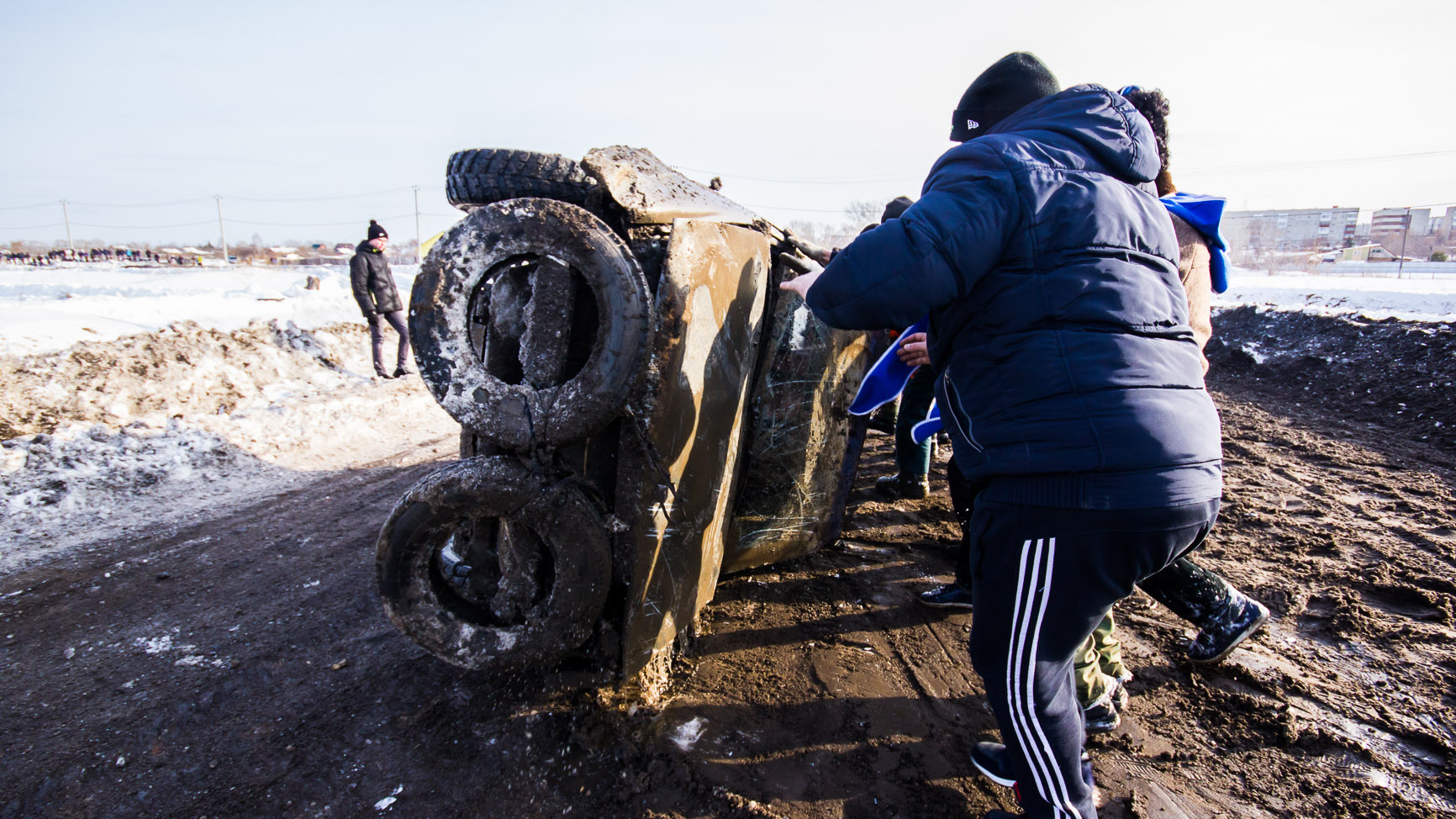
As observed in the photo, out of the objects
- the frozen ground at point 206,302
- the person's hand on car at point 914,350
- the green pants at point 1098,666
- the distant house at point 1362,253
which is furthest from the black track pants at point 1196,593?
the distant house at point 1362,253

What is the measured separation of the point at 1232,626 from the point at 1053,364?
5.91 ft

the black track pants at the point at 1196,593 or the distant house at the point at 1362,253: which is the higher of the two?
the distant house at the point at 1362,253

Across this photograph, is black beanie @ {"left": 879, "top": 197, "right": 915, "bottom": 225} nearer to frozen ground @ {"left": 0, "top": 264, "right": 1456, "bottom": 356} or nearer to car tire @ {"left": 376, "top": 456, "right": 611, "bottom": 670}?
car tire @ {"left": 376, "top": 456, "right": 611, "bottom": 670}

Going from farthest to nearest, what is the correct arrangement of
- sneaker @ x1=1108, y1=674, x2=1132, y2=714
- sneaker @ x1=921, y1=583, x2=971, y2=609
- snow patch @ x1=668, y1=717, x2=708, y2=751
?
sneaker @ x1=921, y1=583, x2=971, y2=609, sneaker @ x1=1108, y1=674, x2=1132, y2=714, snow patch @ x1=668, y1=717, x2=708, y2=751

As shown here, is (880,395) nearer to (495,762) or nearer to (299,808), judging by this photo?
(495,762)

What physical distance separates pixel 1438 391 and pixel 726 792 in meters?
8.60

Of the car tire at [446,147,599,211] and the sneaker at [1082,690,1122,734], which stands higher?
the car tire at [446,147,599,211]

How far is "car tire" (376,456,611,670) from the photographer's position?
77.0 inches

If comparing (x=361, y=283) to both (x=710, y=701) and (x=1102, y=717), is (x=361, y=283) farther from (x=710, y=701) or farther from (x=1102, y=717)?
(x=1102, y=717)

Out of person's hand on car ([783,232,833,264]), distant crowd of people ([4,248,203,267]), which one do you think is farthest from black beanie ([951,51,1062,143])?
distant crowd of people ([4,248,203,267])

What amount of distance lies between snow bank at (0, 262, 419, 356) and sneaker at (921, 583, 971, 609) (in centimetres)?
367

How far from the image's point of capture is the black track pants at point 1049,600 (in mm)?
1491

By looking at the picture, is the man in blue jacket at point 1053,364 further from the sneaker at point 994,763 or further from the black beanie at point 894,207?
the black beanie at point 894,207

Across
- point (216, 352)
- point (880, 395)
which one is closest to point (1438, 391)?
point (880, 395)
